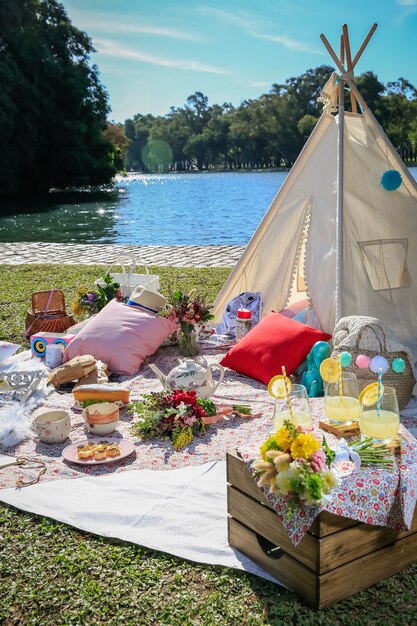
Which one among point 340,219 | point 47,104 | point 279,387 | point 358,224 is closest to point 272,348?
point 340,219

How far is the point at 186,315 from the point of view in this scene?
5.71 metres

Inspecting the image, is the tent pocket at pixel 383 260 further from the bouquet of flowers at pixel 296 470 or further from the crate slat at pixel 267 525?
the bouquet of flowers at pixel 296 470

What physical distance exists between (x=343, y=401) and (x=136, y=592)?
3.99 ft

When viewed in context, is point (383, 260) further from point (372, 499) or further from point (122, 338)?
point (372, 499)

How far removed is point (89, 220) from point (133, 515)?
21569mm

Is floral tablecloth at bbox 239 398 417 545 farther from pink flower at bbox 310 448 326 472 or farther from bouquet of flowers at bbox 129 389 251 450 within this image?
bouquet of flowers at bbox 129 389 251 450

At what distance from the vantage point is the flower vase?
19.0 feet

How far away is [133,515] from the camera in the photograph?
335cm

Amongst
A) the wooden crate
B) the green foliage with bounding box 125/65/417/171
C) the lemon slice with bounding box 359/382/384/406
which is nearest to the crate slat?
the wooden crate

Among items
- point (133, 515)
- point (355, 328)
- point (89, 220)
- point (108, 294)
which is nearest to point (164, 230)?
point (89, 220)

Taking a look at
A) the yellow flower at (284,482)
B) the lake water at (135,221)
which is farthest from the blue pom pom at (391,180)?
the lake water at (135,221)

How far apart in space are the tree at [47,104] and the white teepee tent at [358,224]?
29494mm

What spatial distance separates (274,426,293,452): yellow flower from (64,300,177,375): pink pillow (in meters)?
3.15

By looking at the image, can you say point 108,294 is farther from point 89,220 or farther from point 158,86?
point 158,86
